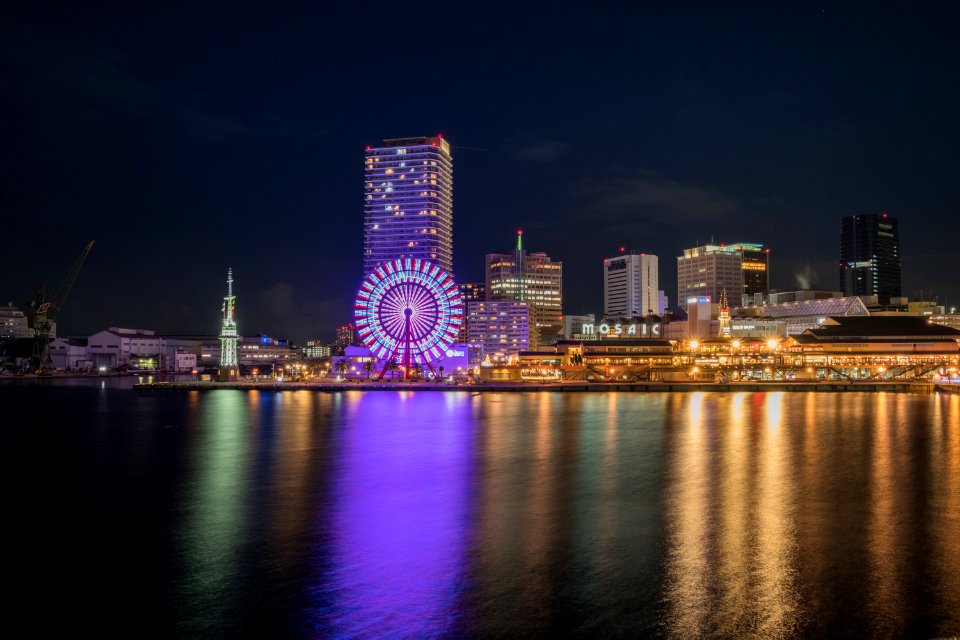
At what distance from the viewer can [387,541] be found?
58.8ft

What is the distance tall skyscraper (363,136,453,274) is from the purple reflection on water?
104m

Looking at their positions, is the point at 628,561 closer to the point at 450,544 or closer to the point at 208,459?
the point at 450,544

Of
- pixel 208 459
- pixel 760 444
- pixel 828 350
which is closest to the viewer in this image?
pixel 208 459

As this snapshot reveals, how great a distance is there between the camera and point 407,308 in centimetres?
8131

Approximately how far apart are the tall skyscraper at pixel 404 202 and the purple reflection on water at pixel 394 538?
4089 inches

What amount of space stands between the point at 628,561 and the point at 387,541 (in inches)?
229

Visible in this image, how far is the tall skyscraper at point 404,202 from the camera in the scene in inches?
5527

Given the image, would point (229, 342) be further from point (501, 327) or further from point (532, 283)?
point (532, 283)

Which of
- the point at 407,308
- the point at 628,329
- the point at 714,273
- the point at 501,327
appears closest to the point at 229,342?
the point at 407,308

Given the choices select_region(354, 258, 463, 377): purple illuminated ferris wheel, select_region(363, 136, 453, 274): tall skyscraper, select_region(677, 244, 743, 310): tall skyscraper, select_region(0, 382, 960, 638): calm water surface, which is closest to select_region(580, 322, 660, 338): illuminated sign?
select_region(677, 244, 743, 310): tall skyscraper

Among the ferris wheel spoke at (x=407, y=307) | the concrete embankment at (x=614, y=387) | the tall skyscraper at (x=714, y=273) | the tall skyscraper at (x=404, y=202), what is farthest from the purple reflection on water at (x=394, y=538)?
the tall skyscraper at (x=714, y=273)

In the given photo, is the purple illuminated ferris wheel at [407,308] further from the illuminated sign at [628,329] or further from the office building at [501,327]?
the illuminated sign at [628,329]

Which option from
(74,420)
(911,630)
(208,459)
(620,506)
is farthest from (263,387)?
(911,630)

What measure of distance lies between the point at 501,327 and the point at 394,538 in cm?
13735
